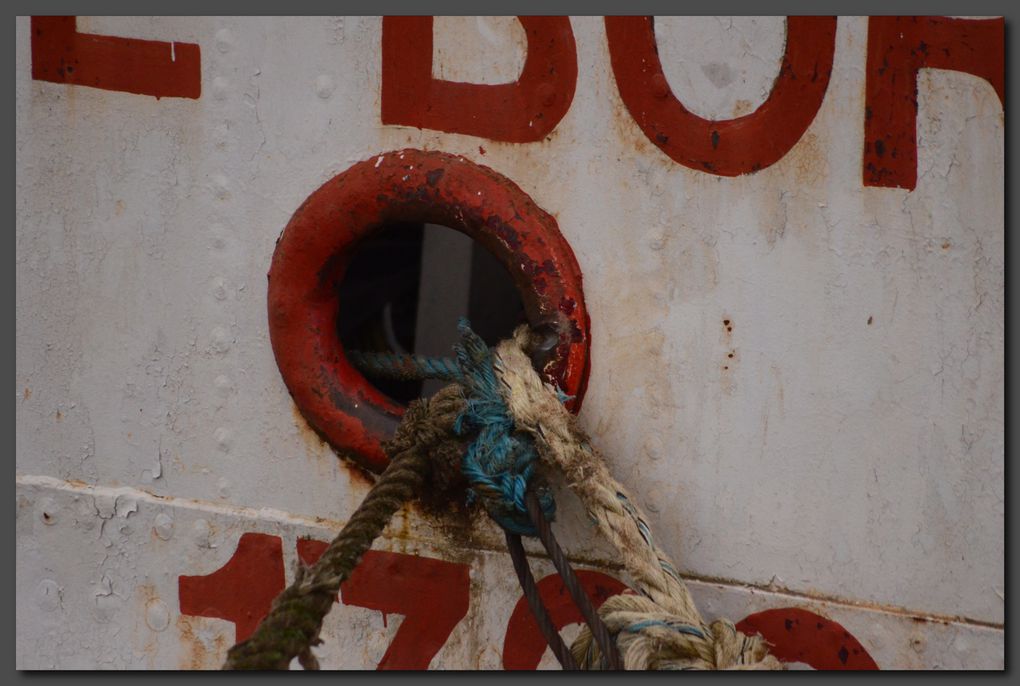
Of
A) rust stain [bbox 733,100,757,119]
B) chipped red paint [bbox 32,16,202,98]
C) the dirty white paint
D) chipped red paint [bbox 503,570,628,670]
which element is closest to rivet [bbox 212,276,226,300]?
the dirty white paint

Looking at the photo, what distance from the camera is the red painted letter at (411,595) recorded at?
1328 mm

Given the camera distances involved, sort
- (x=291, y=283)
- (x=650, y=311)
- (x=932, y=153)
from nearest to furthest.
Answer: (x=932, y=153), (x=650, y=311), (x=291, y=283)

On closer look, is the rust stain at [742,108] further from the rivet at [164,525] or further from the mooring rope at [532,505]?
the rivet at [164,525]

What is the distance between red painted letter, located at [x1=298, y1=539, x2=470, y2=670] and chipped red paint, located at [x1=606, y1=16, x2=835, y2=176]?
679mm

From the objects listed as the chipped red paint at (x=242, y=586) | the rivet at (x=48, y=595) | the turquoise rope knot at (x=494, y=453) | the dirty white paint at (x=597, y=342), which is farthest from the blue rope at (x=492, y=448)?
the rivet at (x=48, y=595)

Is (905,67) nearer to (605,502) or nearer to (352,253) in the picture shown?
(605,502)

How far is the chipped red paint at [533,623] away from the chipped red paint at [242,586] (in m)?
0.36

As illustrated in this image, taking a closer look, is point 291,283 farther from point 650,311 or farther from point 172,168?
point 650,311

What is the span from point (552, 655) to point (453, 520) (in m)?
0.24

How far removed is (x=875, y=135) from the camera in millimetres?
1093

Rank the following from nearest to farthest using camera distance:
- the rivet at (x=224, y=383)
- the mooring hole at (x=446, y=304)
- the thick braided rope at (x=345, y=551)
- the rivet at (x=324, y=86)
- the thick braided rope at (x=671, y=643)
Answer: the thick braided rope at (x=345, y=551) → the thick braided rope at (x=671, y=643) → the rivet at (x=324, y=86) → the rivet at (x=224, y=383) → the mooring hole at (x=446, y=304)

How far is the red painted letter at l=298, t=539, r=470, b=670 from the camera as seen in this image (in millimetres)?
1328

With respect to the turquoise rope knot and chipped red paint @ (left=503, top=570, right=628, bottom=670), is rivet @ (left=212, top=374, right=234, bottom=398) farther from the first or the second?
chipped red paint @ (left=503, top=570, right=628, bottom=670)

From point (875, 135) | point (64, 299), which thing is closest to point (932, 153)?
point (875, 135)
